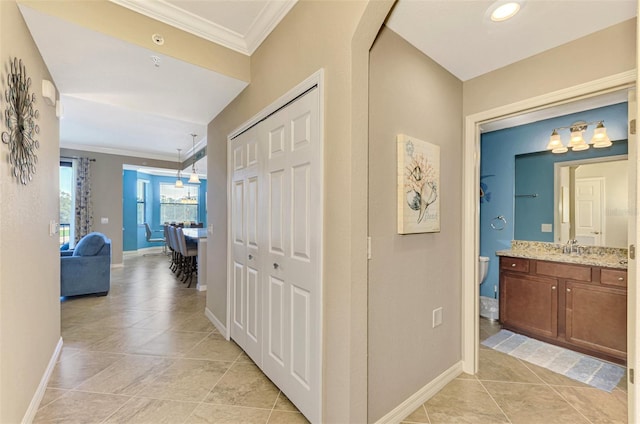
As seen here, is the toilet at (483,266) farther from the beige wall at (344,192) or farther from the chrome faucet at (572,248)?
the beige wall at (344,192)

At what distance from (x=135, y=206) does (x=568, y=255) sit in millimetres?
9782

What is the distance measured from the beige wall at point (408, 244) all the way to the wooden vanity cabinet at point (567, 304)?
4.09ft

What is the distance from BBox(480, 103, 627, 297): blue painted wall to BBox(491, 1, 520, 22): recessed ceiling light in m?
2.12

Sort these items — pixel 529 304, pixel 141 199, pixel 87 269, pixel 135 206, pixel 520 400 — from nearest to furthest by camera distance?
pixel 520 400
pixel 529 304
pixel 87 269
pixel 135 206
pixel 141 199

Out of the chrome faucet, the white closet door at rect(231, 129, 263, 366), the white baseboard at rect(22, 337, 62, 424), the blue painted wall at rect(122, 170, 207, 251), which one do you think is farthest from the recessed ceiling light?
the blue painted wall at rect(122, 170, 207, 251)

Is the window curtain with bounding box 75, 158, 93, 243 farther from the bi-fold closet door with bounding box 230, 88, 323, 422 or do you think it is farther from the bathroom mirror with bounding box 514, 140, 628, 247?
the bathroom mirror with bounding box 514, 140, 628, 247

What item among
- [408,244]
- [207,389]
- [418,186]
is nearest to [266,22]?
[418,186]

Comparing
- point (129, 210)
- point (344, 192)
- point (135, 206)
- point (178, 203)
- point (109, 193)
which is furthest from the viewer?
point (178, 203)

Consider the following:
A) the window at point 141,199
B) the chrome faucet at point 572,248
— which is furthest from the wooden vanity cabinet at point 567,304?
the window at point 141,199

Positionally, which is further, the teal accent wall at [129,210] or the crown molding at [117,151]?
the teal accent wall at [129,210]

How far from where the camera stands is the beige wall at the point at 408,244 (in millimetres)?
1727

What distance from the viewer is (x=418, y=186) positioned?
1.94 meters

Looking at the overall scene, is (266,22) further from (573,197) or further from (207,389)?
(573,197)

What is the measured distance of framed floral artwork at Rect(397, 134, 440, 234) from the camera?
1.83 m
